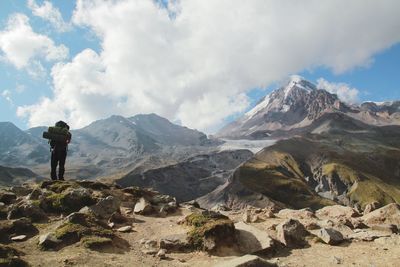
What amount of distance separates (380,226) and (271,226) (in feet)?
16.9

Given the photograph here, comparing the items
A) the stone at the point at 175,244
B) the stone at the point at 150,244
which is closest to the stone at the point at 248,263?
the stone at the point at 175,244

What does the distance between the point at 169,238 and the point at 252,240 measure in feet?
11.5

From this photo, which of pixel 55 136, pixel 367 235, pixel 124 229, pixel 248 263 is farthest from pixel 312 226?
pixel 55 136

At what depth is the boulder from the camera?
20.3m

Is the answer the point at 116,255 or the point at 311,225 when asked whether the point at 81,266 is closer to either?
the point at 116,255

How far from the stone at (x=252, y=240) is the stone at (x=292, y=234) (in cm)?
80

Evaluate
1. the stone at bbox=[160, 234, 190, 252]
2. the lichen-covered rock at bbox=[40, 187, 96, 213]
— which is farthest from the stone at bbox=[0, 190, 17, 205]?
the stone at bbox=[160, 234, 190, 252]

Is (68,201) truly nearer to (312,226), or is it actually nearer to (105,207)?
(105,207)

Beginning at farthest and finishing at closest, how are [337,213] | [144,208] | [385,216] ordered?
[337,213]
[144,208]
[385,216]

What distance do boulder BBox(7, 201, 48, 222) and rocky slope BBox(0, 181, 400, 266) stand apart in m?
0.04

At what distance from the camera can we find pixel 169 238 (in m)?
18.5

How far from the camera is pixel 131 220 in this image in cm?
2233

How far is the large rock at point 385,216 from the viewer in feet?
74.4

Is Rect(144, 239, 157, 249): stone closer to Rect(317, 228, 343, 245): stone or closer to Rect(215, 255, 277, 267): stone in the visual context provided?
Rect(215, 255, 277, 267): stone
